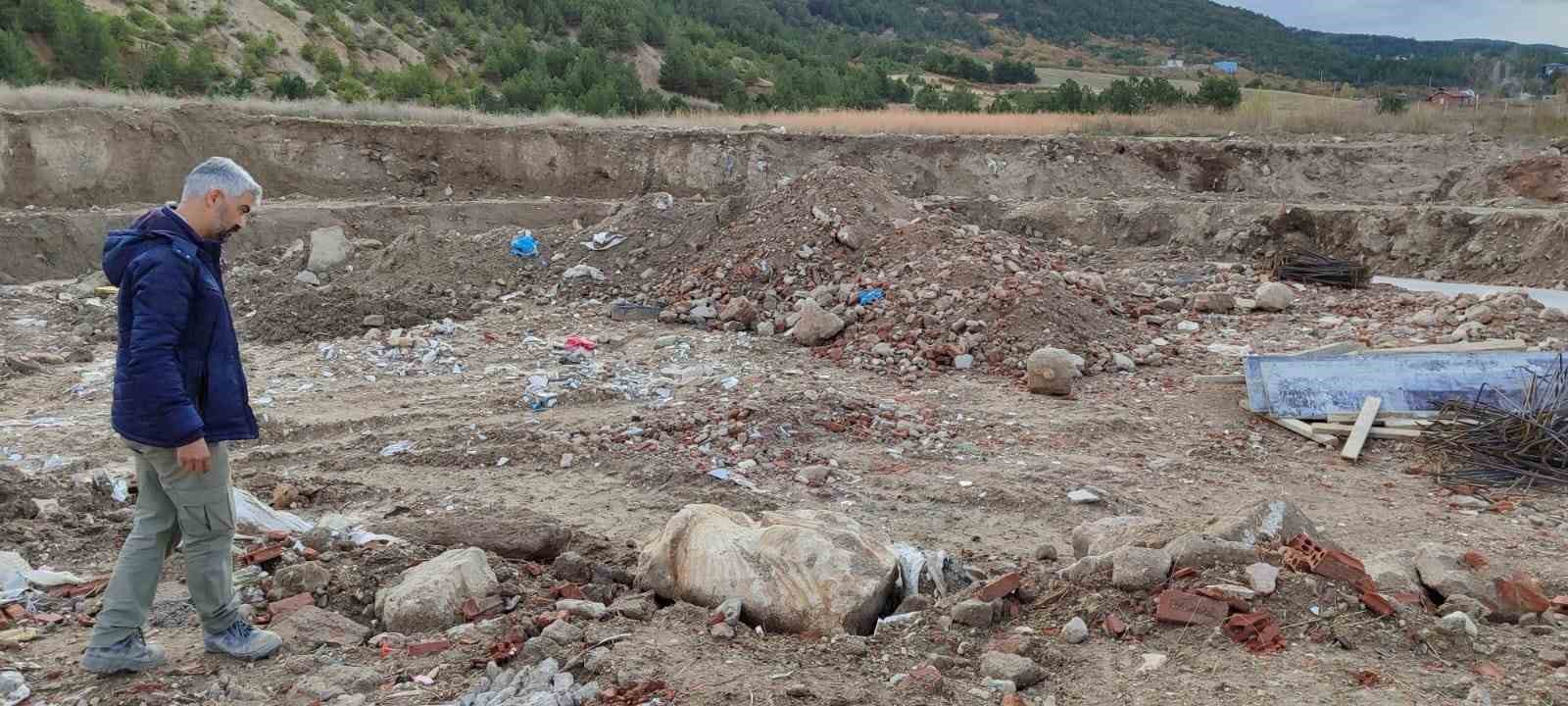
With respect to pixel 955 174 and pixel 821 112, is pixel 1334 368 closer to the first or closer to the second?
pixel 955 174

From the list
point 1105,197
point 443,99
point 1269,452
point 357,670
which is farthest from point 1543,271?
point 443,99

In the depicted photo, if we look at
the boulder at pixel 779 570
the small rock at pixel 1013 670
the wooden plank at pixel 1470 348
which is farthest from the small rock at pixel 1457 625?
the wooden plank at pixel 1470 348

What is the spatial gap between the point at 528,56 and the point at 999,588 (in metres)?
36.2

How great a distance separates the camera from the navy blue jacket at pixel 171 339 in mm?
3145

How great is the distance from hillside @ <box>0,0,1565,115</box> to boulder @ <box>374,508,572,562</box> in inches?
823

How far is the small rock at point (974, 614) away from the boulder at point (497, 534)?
1.84 metres

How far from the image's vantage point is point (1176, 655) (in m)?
3.40

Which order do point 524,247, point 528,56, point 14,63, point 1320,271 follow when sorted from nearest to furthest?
point 524,247
point 1320,271
point 14,63
point 528,56

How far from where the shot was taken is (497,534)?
4738mm

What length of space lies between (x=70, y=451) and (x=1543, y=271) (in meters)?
14.0

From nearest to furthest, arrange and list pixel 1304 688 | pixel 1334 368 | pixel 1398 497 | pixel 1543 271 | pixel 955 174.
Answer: pixel 1304 688
pixel 1398 497
pixel 1334 368
pixel 1543 271
pixel 955 174

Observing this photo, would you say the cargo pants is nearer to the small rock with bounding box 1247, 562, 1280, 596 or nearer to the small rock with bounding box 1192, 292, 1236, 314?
the small rock with bounding box 1247, 562, 1280, 596

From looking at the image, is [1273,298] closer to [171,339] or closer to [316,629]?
[316,629]

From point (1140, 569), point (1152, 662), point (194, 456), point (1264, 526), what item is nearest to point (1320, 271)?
point (1264, 526)
